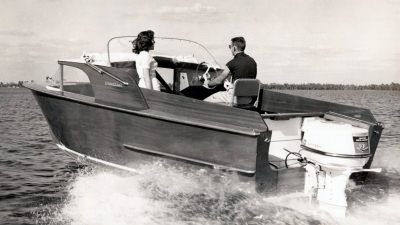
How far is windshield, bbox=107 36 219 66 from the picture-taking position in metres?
6.11

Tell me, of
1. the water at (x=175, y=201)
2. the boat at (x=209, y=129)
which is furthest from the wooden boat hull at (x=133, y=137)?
the water at (x=175, y=201)

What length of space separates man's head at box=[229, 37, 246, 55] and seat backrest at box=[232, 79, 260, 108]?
0.54 meters

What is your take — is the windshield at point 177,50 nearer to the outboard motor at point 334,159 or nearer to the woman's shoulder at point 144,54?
the woman's shoulder at point 144,54

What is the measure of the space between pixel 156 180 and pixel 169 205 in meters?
0.35

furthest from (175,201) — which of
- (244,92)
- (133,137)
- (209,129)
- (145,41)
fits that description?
(145,41)

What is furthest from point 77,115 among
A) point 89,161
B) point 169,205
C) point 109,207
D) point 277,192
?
point 277,192

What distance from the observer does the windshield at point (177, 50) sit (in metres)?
6.11

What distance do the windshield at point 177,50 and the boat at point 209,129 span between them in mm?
31

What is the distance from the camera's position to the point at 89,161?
5.61m

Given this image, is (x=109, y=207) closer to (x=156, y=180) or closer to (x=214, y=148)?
(x=156, y=180)

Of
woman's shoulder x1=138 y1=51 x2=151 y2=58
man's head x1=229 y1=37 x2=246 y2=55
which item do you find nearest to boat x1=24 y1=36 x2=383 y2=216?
woman's shoulder x1=138 y1=51 x2=151 y2=58

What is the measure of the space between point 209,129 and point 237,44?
1532 millimetres

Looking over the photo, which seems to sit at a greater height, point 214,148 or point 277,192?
point 214,148

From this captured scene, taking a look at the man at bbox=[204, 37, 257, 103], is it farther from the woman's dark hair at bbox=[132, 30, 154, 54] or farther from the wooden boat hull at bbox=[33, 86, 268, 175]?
the wooden boat hull at bbox=[33, 86, 268, 175]
